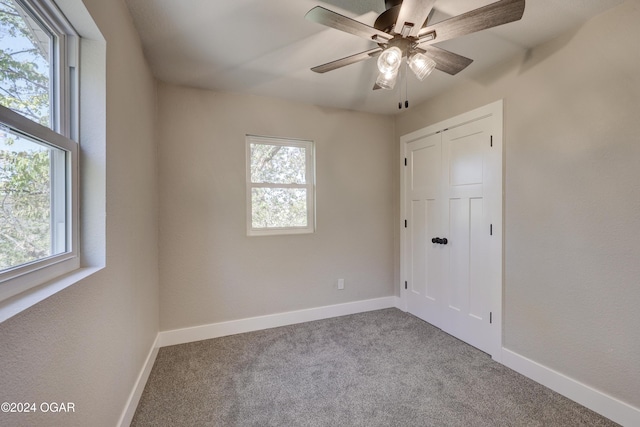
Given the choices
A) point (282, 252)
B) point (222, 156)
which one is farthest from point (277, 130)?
point (282, 252)

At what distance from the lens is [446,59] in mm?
1635

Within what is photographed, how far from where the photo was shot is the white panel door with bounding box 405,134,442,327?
2.86m

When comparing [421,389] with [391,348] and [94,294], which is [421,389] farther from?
[94,294]

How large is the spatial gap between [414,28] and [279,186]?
1.95 m

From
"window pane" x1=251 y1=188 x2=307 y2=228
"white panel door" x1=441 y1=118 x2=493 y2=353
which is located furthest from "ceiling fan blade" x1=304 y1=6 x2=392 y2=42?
"window pane" x1=251 y1=188 x2=307 y2=228

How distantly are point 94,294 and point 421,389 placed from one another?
79.3 inches

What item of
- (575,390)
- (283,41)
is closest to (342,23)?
(283,41)

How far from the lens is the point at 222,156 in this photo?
8.87 ft

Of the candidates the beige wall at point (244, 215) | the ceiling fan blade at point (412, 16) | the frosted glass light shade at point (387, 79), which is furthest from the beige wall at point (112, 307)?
the frosted glass light shade at point (387, 79)

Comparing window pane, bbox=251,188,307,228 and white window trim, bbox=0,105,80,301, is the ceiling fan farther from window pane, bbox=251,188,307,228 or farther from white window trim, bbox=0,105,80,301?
window pane, bbox=251,188,307,228

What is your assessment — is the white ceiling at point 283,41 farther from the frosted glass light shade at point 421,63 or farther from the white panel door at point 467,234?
the white panel door at point 467,234

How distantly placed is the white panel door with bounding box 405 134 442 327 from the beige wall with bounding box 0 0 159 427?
264 centimetres

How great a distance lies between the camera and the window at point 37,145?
0.84m

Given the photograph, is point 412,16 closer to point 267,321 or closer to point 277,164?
point 277,164
